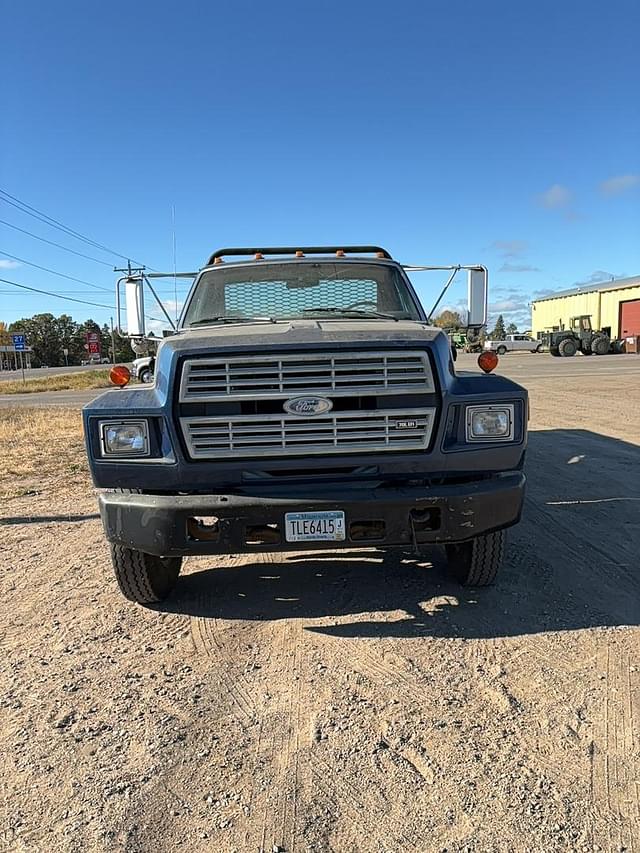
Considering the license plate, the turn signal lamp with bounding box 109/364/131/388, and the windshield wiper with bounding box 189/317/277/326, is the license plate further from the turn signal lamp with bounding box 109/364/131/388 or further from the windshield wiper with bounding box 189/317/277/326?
the windshield wiper with bounding box 189/317/277/326

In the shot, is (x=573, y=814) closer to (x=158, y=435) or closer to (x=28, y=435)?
(x=158, y=435)

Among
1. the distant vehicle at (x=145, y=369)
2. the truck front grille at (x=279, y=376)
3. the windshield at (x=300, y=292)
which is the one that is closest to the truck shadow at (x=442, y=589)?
the truck front grille at (x=279, y=376)

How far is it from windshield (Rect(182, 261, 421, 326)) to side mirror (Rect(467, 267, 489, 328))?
687 mm

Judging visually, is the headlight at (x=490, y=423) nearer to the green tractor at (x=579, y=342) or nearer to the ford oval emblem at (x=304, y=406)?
the ford oval emblem at (x=304, y=406)

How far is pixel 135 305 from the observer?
5.01 m

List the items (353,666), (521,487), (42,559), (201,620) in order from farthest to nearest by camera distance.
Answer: (42,559), (201,620), (521,487), (353,666)

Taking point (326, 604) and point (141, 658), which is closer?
point (141, 658)

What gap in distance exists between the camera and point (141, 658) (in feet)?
10.4

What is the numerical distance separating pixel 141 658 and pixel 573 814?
205 cm

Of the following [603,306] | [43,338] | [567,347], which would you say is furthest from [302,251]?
[43,338]

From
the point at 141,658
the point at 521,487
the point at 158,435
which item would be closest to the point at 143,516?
the point at 158,435

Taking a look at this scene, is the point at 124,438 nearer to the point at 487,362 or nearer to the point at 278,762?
the point at 278,762

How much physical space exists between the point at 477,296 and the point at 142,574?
345 cm

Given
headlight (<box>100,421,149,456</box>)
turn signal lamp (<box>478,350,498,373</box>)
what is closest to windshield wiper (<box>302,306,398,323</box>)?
turn signal lamp (<box>478,350,498,373</box>)
